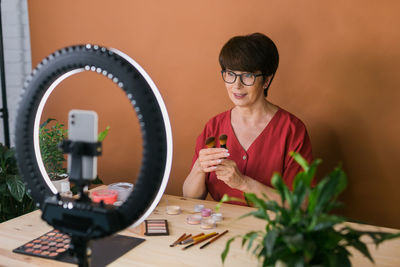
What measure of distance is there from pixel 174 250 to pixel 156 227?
19cm

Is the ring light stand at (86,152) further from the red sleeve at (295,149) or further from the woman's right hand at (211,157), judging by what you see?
the red sleeve at (295,149)

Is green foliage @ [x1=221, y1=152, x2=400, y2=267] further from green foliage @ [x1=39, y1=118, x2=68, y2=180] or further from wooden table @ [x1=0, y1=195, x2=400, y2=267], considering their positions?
green foliage @ [x1=39, y1=118, x2=68, y2=180]

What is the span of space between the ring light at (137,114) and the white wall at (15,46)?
2336mm

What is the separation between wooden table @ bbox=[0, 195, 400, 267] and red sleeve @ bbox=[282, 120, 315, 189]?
435 millimetres

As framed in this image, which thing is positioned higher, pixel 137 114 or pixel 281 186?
pixel 137 114

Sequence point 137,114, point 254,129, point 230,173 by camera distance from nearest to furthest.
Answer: point 137,114
point 230,173
point 254,129

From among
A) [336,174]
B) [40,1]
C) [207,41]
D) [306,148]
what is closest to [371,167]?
[306,148]

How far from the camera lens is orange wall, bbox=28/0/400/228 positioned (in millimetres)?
1957

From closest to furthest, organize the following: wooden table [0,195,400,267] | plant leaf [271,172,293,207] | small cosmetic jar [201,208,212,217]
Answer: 1. plant leaf [271,172,293,207]
2. wooden table [0,195,400,267]
3. small cosmetic jar [201,208,212,217]

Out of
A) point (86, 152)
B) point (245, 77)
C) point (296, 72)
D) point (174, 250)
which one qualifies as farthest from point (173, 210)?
point (296, 72)

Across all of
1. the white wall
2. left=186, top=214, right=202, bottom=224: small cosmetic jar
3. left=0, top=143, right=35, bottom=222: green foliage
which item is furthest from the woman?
the white wall

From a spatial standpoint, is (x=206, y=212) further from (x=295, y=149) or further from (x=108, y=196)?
(x=295, y=149)

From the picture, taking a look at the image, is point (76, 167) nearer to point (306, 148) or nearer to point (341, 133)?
point (306, 148)

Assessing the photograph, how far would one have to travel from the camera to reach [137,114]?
28.9 inches
